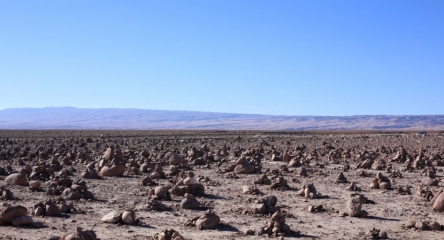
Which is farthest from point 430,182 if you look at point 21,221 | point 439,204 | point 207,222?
point 21,221

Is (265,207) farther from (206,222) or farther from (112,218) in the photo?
(112,218)

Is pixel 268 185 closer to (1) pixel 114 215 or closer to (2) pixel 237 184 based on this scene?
(2) pixel 237 184

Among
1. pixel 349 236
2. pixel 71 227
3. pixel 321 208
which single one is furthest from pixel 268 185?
pixel 71 227

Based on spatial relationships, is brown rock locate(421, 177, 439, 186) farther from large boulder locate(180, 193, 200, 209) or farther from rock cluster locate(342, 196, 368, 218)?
large boulder locate(180, 193, 200, 209)

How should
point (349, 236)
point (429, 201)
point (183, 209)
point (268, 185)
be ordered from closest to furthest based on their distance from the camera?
point (349, 236)
point (183, 209)
point (429, 201)
point (268, 185)

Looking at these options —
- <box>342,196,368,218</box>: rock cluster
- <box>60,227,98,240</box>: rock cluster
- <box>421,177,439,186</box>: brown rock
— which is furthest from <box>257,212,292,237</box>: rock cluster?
<box>421,177,439,186</box>: brown rock

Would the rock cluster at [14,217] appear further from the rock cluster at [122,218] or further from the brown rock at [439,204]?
the brown rock at [439,204]

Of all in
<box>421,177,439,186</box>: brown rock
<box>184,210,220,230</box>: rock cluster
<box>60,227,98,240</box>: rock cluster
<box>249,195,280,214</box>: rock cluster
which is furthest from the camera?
<box>421,177,439,186</box>: brown rock

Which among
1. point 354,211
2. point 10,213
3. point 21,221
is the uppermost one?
point 10,213

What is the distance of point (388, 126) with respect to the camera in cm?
17512

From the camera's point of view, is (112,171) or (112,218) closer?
(112,218)

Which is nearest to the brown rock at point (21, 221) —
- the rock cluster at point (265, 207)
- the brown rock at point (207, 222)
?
the brown rock at point (207, 222)

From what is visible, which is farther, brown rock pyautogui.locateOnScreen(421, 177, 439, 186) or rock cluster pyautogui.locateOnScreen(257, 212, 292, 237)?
brown rock pyautogui.locateOnScreen(421, 177, 439, 186)

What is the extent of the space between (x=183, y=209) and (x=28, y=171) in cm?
605
